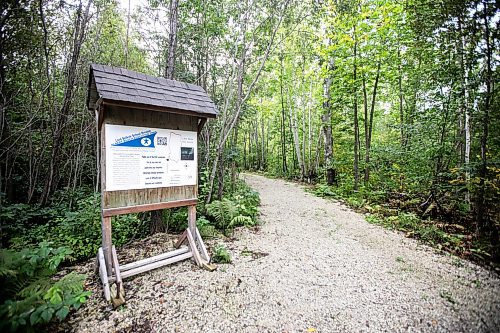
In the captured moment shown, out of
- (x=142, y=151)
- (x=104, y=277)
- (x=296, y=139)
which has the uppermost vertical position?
(x=296, y=139)

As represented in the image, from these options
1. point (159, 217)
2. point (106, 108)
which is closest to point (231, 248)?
point (159, 217)

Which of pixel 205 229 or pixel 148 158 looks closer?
pixel 148 158

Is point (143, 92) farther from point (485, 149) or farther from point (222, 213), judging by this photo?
point (485, 149)

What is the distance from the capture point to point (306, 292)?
3.39 meters

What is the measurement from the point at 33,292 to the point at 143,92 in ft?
9.42

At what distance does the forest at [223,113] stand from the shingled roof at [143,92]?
1.56m

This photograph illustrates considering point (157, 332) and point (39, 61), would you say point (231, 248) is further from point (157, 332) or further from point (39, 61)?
point (39, 61)

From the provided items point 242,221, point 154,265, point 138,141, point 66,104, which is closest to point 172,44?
point 138,141

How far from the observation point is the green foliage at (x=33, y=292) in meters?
2.05

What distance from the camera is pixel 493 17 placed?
4.48 m

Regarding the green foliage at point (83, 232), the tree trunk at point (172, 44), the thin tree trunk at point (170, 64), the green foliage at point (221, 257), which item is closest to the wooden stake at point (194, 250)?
the green foliage at point (221, 257)

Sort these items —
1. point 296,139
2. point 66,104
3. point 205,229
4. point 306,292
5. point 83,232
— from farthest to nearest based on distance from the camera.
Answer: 1. point 296,139
2. point 66,104
3. point 205,229
4. point 83,232
5. point 306,292

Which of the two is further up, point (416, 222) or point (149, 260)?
point (149, 260)

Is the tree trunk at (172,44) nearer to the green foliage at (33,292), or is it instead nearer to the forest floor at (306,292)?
the forest floor at (306,292)
